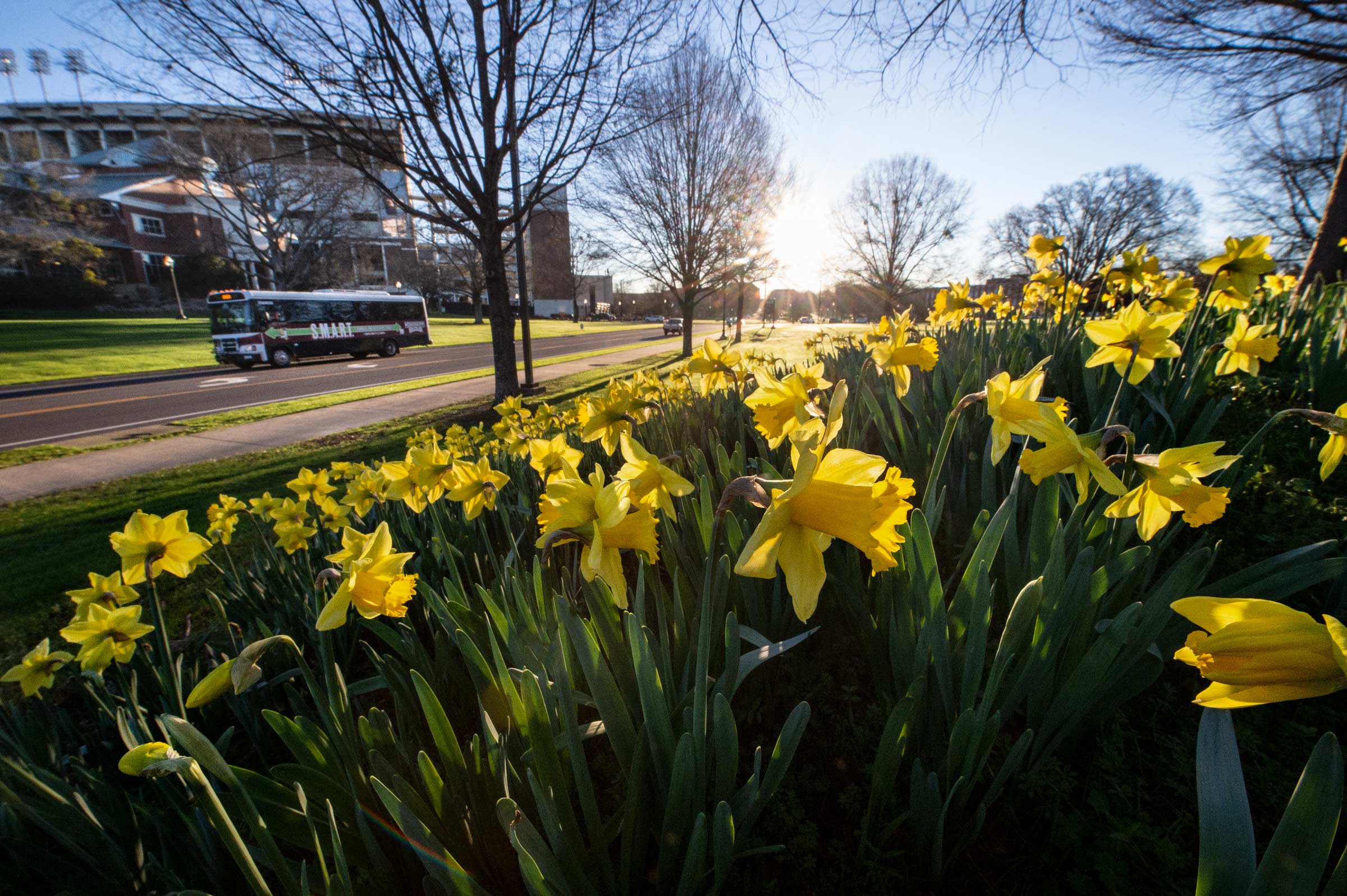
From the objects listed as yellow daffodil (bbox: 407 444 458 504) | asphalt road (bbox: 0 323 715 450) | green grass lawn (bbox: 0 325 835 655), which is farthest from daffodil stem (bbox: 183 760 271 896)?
asphalt road (bbox: 0 323 715 450)

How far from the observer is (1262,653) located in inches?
19.4

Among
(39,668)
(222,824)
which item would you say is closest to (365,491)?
(39,668)

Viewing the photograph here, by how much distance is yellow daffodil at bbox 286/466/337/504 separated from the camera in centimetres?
247

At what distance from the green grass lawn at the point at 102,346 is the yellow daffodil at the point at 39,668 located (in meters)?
18.9

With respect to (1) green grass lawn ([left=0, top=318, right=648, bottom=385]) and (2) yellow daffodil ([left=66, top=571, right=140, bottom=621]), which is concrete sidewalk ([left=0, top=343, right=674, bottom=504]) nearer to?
(2) yellow daffodil ([left=66, top=571, right=140, bottom=621])

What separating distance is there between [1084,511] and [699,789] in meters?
1.27

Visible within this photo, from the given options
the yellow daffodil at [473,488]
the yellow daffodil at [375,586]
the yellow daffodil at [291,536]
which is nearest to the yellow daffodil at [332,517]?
the yellow daffodil at [291,536]

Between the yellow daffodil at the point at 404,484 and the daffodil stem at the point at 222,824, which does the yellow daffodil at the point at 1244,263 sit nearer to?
the yellow daffodil at the point at 404,484

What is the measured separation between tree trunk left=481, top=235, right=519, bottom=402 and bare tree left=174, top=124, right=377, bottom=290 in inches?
862

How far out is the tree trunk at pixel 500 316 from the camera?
8617 mm

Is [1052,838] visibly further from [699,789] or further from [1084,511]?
[1084,511]

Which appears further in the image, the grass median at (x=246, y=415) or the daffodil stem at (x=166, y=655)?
the grass median at (x=246, y=415)

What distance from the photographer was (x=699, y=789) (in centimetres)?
94

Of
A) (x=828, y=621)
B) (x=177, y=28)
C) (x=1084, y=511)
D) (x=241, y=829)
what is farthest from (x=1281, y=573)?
(x=177, y=28)
